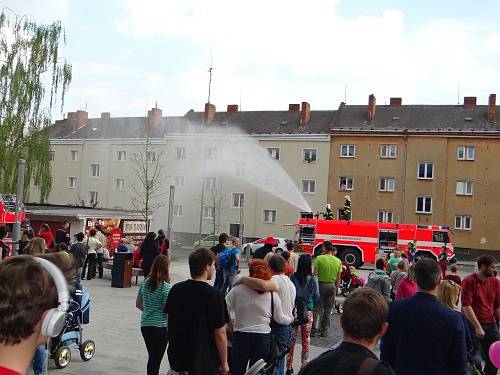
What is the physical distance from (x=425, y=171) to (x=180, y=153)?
23336mm

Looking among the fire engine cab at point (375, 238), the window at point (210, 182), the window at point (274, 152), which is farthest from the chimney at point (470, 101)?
the window at point (210, 182)

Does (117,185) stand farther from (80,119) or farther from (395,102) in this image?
(395,102)

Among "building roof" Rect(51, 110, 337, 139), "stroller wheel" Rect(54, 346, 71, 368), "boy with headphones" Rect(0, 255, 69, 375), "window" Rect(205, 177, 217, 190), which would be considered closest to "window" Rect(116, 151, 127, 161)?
"building roof" Rect(51, 110, 337, 139)

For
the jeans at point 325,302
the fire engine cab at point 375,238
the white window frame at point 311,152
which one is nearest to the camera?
the jeans at point 325,302

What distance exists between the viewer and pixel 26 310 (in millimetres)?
1968

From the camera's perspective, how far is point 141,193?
5784 cm

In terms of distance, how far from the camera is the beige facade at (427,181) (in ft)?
153

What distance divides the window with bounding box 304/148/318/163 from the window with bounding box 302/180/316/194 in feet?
6.31

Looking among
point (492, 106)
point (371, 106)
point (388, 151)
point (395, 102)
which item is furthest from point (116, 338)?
point (395, 102)

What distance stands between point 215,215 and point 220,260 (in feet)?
140

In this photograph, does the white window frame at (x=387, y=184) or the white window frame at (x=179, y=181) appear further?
the white window frame at (x=179, y=181)

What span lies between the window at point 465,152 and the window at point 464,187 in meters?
2.08

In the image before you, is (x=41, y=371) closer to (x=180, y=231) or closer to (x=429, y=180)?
(x=429, y=180)

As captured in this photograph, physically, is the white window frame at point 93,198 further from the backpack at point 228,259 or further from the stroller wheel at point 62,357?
the stroller wheel at point 62,357
